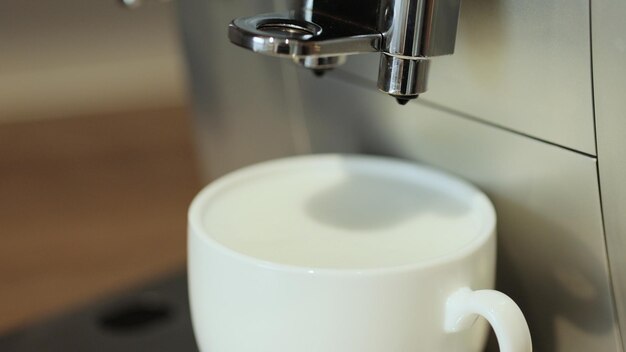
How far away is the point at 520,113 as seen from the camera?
0.30m

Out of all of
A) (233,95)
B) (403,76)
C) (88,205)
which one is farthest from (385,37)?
(88,205)

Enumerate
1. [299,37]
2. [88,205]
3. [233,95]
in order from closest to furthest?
[299,37] → [233,95] → [88,205]

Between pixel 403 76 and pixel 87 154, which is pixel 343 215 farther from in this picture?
pixel 87 154

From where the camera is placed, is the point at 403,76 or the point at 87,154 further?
the point at 87,154

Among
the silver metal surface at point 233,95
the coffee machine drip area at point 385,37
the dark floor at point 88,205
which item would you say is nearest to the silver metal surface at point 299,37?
the coffee machine drip area at point 385,37

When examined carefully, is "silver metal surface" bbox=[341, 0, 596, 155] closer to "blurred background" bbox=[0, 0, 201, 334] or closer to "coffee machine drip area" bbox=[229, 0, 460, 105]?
"coffee machine drip area" bbox=[229, 0, 460, 105]

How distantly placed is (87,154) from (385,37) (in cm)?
54

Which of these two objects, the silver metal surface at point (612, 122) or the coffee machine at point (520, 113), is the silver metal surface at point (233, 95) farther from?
the silver metal surface at point (612, 122)

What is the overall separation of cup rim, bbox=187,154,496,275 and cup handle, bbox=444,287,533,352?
0.6 inches

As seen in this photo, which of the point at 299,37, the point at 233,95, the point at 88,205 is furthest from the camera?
the point at 88,205

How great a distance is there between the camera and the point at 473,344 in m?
0.30

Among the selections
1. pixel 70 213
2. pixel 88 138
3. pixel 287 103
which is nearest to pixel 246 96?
pixel 287 103

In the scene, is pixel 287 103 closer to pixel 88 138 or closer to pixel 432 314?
pixel 432 314

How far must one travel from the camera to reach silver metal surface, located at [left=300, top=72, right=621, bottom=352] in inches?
11.6
